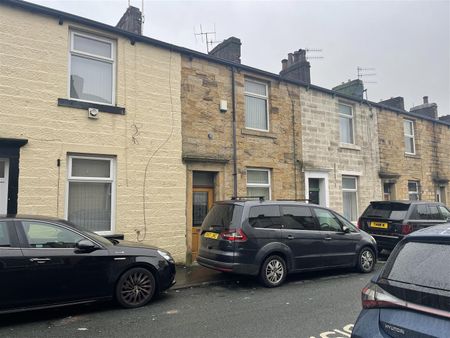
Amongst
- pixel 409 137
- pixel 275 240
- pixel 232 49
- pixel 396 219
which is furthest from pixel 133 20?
pixel 409 137

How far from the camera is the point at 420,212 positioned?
10.6 metres

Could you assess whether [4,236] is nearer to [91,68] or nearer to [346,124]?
[91,68]

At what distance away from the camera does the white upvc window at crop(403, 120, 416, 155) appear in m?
17.5

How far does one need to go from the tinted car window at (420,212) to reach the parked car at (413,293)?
812 cm

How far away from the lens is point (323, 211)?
849 cm

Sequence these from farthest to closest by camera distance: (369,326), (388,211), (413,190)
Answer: (413,190) < (388,211) < (369,326)

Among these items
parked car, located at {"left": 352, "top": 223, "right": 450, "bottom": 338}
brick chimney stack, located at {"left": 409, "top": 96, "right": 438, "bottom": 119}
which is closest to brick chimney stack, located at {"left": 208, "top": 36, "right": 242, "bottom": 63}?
parked car, located at {"left": 352, "top": 223, "right": 450, "bottom": 338}

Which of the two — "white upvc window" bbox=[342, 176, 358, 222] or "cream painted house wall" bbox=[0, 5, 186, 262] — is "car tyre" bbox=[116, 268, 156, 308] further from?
"white upvc window" bbox=[342, 176, 358, 222]

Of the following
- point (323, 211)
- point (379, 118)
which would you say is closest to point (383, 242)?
point (323, 211)

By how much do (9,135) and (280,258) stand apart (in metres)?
6.31

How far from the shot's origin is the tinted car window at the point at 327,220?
8.28 m

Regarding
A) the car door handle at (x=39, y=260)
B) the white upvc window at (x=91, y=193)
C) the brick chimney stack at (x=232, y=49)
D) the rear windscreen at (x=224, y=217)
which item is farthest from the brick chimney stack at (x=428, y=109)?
the car door handle at (x=39, y=260)

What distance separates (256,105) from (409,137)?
967 centimetres

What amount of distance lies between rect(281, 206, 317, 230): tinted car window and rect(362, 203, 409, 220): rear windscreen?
3669 mm
